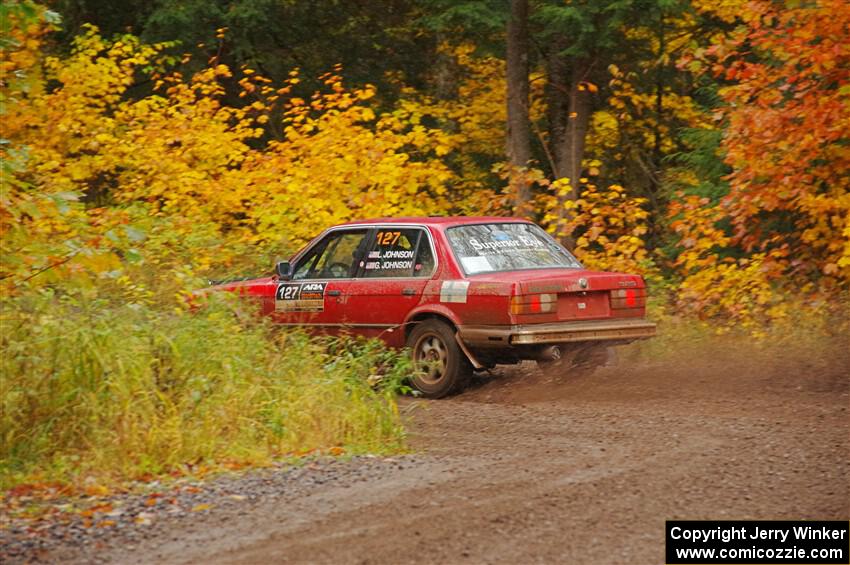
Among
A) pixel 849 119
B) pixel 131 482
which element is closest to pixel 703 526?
pixel 131 482

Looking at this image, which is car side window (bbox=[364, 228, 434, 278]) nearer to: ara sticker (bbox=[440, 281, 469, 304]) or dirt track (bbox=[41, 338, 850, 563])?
ara sticker (bbox=[440, 281, 469, 304])

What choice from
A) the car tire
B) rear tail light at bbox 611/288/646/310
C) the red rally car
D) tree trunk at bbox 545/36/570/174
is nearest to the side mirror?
the red rally car

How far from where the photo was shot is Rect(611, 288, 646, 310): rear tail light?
12.0m

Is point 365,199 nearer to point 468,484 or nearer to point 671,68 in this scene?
point 671,68

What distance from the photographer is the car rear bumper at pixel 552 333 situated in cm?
1136

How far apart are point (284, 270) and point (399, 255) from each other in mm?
1349

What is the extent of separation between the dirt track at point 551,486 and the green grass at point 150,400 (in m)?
0.69

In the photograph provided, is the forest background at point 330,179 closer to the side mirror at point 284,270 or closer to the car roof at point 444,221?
the side mirror at point 284,270

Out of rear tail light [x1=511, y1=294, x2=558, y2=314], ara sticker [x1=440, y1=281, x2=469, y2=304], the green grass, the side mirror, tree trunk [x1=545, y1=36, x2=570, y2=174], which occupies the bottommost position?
the green grass

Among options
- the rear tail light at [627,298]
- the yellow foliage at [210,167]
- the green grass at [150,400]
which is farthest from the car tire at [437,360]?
the yellow foliage at [210,167]

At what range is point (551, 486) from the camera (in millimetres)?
7508

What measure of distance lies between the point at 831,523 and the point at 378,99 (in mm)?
21845

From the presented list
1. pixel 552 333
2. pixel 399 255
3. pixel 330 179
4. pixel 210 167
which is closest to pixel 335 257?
pixel 399 255

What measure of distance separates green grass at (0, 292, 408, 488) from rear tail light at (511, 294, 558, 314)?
6.09 feet
